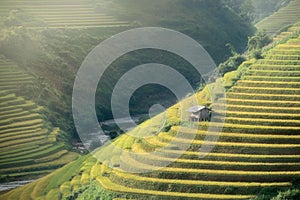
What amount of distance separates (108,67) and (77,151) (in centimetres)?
2051

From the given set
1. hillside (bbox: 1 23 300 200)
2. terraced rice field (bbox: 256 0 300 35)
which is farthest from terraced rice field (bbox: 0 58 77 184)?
terraced rice field (bbox: 256 0 300 35)

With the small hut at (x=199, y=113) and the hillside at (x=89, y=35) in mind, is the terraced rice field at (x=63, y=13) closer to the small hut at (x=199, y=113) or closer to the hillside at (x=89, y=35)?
the hillside at (x=89, y=35)

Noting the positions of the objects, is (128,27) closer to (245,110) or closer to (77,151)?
(77,151)

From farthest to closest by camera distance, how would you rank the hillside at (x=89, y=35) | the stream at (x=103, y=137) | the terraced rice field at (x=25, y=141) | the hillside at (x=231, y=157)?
1. the hillside at (x=89, y=35)
2. the terraced rice field at (x=25, y=141)
3. the stream at (x=103, y=137)
4. the hillside at (x=231, y=157)

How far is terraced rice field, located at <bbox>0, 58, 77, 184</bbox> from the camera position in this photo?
137ft

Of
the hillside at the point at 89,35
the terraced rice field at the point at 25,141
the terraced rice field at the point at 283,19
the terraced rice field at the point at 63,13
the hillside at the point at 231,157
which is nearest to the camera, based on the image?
the hillside at the point at 231,157

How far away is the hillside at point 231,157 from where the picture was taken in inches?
1108

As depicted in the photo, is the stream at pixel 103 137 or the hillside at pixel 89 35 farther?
the hillside at pixel 89 35

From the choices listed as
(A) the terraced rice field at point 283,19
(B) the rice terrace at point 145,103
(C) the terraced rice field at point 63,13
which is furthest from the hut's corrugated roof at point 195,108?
(C) the terraced rice field at point 63,13

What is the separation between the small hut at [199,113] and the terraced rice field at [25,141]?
1372 cm

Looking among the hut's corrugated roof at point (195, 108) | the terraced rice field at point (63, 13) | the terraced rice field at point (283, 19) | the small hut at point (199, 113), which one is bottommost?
the small hut at point (199, 113)

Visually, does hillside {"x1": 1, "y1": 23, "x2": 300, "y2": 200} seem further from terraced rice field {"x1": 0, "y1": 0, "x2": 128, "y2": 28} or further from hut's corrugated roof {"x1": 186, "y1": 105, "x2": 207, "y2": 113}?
terraced rice field {"x1": 0, "y1": 0, "x2": 128, "y2": 28}

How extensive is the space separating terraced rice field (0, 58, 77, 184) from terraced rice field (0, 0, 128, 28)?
1944 cm

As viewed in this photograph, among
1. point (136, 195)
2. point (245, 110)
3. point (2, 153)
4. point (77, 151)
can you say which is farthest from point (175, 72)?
point (136, 195)
